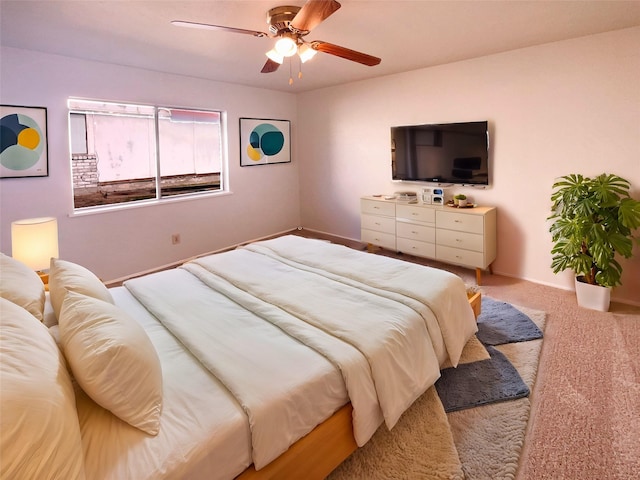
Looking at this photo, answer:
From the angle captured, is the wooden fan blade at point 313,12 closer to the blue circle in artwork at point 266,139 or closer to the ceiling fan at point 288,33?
the ceiling fan at point 288,33

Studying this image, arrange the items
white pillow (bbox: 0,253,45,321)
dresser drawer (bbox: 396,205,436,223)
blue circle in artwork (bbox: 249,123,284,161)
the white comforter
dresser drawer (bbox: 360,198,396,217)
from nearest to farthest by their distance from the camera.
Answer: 1. the white comforter
2. white pillow (bbox: 0,253,45,321)
3. dresser drawer (bbox: 396,205,436,223)
4. dresser drawer (bbox: 360,198,396,217)
5. blue circle in artwork (bbox: 249,123,284,161)

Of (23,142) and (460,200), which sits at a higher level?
(23,142)

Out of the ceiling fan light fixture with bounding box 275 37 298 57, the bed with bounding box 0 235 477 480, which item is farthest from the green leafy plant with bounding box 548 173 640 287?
the ceiling fan light fixture with bounding box 275 37 298 57

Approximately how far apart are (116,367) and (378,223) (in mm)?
3824

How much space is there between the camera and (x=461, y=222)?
3926 mm

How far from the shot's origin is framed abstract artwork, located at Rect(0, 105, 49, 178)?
3.25m

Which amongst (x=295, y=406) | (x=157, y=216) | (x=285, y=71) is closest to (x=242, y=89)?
(x=285, y=71)

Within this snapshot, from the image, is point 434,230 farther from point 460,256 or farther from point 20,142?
point 20,142

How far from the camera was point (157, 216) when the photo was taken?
4.45 m

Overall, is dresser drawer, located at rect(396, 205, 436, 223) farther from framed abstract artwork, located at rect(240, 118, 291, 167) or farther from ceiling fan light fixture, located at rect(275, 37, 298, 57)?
ceiling fan light fixture, located at rect(275, 37, 298, 57)

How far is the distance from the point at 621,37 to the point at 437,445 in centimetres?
353

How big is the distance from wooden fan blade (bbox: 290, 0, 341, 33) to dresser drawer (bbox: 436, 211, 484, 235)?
2.52 m

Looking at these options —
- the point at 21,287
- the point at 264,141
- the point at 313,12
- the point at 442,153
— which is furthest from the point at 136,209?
the point at 442,153

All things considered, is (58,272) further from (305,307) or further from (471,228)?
(471,228)
